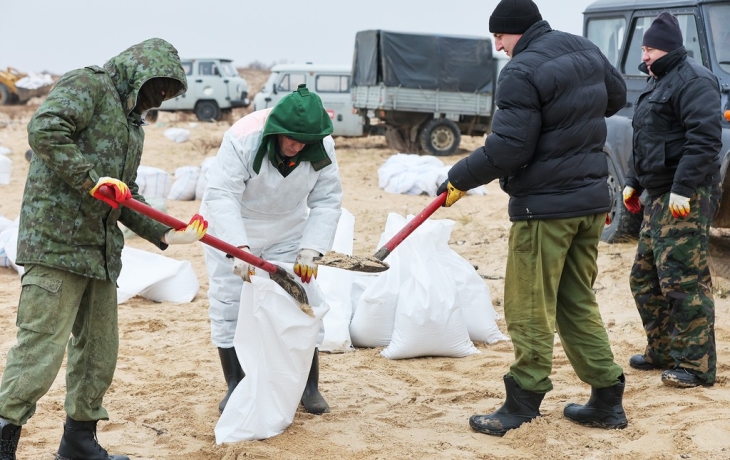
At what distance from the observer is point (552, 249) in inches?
130

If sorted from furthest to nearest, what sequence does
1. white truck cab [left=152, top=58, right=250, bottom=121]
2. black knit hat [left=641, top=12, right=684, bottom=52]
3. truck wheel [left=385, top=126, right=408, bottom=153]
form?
white truck cab [left=152, top=58, right=250, bottom=121]
truck wheel [left=385, top=126, right=408, bottom=153]
black knit hat [left=641, top=12, right=684, bottom=52]

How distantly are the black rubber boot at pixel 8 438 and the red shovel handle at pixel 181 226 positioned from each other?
80 cm

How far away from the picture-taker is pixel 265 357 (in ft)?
11.2

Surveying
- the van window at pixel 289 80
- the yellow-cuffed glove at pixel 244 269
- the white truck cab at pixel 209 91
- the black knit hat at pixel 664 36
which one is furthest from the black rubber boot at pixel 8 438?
the white truck cab at pixel 209 91

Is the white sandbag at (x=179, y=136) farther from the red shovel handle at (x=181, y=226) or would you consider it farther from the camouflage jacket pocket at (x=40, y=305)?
the camouflage jacket pocket at (x=40, y=305)

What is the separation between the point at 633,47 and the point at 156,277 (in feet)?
13.0

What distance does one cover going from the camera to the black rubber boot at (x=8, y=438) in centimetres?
283

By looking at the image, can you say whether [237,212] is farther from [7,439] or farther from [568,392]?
[568,392]

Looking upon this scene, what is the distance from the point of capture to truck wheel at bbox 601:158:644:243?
22.2 feet

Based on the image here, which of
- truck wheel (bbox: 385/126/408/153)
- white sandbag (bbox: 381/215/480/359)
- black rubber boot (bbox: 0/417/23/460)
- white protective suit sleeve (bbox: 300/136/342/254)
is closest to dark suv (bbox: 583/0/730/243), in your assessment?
A: white sandbag (bbox: 381/215/480/359)

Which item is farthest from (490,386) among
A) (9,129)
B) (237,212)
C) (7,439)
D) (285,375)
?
(9,129)

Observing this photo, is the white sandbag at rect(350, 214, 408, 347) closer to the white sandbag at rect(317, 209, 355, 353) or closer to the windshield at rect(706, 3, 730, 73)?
the white sandbag at rect(317, 209, 355, 353)

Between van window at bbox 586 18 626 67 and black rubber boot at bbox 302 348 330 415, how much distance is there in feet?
13.9

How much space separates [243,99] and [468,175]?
18908mm
